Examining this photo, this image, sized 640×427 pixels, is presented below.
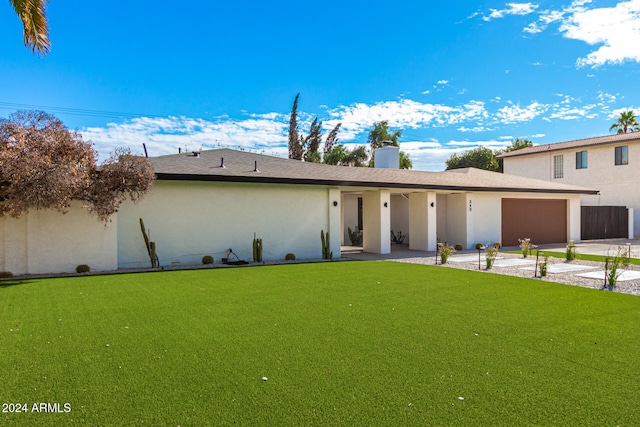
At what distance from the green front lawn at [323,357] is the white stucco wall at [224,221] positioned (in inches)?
173

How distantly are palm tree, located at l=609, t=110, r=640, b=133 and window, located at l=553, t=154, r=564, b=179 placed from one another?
11.2m

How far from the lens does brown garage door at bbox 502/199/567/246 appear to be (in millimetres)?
20047

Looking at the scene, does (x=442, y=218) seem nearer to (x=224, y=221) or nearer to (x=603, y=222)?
(x=224, y=221)

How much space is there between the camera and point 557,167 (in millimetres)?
32344

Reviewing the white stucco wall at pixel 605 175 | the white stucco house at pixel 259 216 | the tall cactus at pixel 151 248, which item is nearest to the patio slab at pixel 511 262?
the white stucco house at pixel 259 216

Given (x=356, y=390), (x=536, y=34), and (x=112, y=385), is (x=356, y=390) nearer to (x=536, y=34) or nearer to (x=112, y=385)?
(x=112, y=385)

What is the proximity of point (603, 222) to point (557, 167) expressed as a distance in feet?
29.7

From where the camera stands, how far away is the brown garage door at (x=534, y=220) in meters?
20.0

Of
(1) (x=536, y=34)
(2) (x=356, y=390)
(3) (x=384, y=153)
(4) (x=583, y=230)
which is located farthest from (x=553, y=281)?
(4) (x=583, y=230)

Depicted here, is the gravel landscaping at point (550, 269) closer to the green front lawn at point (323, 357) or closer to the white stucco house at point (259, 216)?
the green front lawn at point (323, 357)

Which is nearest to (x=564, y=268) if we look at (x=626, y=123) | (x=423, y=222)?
(x=423, y=222)

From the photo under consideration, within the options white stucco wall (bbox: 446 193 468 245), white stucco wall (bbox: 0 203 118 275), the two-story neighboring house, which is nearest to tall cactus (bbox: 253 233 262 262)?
white stucco wall (bbox: 0 203 118 275)

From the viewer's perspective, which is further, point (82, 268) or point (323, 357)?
point (82, 268)

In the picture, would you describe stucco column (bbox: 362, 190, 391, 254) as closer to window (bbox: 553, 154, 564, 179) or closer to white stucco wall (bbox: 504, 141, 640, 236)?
white stucco wall (bbox: 504, 141, 640, 236)
